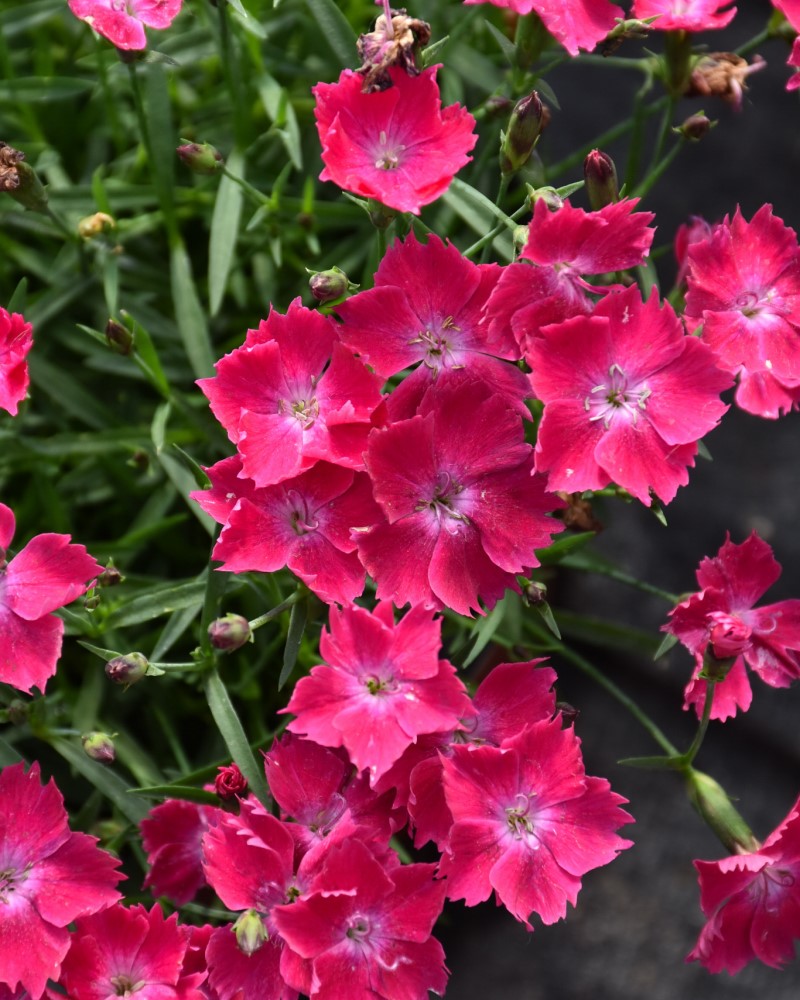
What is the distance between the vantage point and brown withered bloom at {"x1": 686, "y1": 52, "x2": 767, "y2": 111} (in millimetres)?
1303

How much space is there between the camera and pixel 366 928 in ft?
3.33

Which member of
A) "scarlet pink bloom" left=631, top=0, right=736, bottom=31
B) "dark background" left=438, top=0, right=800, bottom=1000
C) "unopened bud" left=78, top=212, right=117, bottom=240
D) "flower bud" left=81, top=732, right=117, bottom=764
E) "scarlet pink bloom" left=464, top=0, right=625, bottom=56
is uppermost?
"scarlet pink bloom" left=464, top=0, right=625, bottom=56

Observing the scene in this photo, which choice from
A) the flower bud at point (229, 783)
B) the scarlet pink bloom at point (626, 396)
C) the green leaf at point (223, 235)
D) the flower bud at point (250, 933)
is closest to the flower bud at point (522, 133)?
the scarlet pink bloom at point (626, 396)

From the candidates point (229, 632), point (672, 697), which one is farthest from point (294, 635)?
point (672, 697)

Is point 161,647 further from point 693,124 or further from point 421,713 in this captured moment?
point 693,124

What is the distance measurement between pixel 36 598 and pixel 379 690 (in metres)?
0.36

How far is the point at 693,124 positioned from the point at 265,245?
2.01ft

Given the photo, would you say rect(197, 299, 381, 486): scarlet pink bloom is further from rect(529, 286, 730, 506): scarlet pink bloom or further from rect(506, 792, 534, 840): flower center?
rect(506, 792, 534, 840): flower center

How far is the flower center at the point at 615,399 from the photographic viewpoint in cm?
107

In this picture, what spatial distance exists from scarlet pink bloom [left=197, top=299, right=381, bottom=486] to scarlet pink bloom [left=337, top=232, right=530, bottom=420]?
3cm

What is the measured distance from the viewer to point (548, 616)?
1.10 meters

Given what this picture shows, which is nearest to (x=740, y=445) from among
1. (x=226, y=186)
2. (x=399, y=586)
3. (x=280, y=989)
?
(x=226, y=186)

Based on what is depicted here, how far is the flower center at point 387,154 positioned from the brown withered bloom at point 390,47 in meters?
0.06

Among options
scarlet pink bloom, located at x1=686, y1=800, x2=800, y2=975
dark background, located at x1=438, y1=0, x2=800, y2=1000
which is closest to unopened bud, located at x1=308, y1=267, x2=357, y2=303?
scarlet pink bloom, located at x1=686, y1=800, x2=800, y2=975
